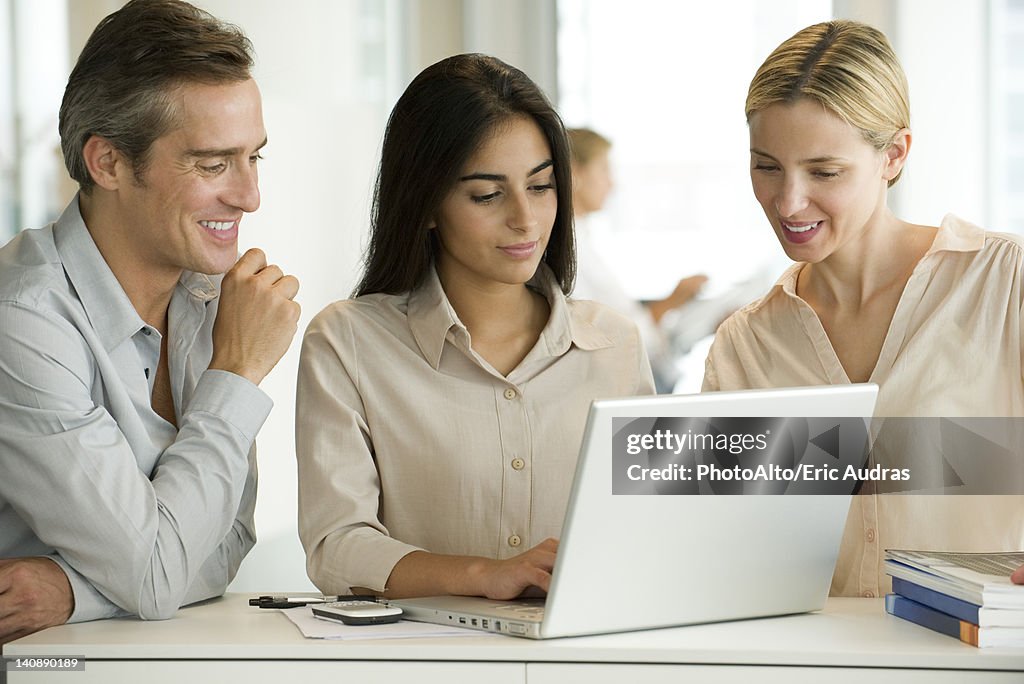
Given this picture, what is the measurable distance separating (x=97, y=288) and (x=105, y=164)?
205 mm

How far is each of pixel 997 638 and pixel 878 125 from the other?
0.90 meters

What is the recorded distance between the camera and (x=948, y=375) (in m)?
1.90

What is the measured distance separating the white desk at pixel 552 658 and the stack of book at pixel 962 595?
2 cm

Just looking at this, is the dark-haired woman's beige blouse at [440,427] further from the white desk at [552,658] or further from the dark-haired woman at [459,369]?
the white desk at [552,658]

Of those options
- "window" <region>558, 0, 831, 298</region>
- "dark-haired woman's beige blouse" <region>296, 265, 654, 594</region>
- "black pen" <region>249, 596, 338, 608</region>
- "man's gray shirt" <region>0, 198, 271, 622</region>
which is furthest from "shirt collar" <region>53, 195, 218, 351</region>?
"window" <region>558, 0, 831, 298</region>

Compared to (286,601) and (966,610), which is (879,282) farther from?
(286,601)

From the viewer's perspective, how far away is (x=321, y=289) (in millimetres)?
4062

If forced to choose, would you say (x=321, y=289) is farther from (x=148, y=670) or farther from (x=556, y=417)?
(x=148, y=670)

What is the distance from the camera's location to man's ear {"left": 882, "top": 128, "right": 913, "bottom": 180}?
197 centimetres

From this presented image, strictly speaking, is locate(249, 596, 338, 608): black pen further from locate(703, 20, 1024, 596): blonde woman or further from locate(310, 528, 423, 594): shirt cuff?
locate(703, 20, 1024, 596): blonde woman

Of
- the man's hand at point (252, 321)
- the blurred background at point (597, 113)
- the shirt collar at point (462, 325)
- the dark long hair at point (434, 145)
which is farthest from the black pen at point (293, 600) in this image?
the blurred background at point (597, 113)

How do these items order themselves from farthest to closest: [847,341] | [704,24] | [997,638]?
[704,24] → [847,341] → [997,638]

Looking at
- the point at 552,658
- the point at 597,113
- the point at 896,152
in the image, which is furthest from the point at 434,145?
the point at 597,113

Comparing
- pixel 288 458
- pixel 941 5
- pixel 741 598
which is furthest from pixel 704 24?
pixel 741 598
